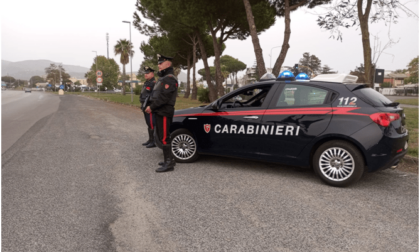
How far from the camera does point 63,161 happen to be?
598 cm

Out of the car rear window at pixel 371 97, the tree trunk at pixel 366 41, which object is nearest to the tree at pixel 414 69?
the tree trunk at pixel 366 41

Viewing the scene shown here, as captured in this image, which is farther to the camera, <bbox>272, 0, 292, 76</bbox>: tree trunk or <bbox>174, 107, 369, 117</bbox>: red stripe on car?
<bbox>272, 0, 292, 76</bbox>: tree trunk

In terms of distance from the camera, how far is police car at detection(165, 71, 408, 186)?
4.23 meters

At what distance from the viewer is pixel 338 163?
444 cm

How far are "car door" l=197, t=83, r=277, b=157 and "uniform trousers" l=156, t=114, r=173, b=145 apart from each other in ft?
1.79

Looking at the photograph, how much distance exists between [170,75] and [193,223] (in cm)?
288

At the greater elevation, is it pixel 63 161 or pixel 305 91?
pixel 305 91

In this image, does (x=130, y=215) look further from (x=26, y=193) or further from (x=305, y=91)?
(x=305, y=91)

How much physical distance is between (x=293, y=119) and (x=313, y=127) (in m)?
0.32

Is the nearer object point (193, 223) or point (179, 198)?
point (193, 223)

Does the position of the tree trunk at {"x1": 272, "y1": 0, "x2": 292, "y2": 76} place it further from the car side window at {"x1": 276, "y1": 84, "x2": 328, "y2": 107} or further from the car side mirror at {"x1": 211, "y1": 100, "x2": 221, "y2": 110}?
the car side window at {"x1": 276, "y1": 84, "x2": 328, "y2": 107}

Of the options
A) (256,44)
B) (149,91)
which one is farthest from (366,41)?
(149,91)

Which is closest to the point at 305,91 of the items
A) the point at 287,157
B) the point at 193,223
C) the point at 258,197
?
the point at 287,157

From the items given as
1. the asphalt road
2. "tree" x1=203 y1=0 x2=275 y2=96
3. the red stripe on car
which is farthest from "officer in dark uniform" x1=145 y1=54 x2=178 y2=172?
"tree" x1=203 y1=0 x2=275 y2=96
